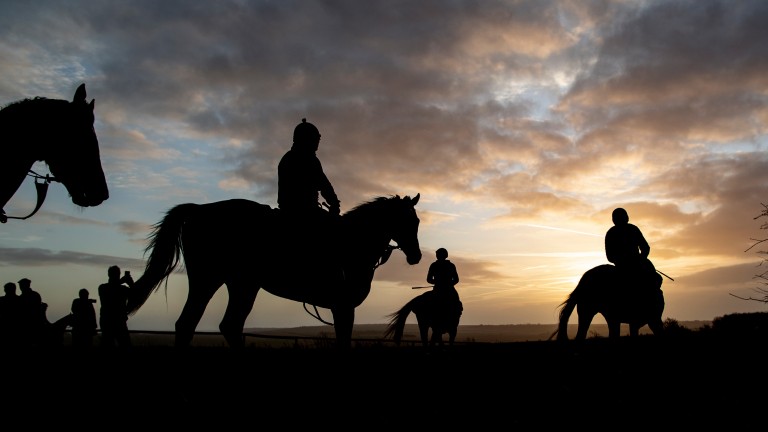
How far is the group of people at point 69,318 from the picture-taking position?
11500mm

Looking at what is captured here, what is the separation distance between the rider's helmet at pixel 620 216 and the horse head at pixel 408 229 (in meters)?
4.14

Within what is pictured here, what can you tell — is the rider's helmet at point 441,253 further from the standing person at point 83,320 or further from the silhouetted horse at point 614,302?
the standing person at point 83,320

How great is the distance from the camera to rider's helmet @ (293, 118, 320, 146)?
32.4 feet

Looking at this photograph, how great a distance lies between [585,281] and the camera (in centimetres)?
1267

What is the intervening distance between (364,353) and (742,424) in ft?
19.0

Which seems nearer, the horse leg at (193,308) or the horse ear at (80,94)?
the horse ear at (80,94)

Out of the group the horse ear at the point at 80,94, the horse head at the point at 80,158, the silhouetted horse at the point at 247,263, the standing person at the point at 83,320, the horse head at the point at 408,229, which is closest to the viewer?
the horse head at the point at 80,158

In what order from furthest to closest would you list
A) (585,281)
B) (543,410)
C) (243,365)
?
(585,281) → (243,365) → (543,410)

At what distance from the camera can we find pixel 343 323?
31.4ft

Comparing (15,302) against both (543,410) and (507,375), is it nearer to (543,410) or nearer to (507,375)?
(507,375)

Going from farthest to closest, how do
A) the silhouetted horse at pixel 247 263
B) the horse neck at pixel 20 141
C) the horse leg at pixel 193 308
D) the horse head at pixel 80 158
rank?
the silhouetted horse at pixel 247 263
the horse leg at pixel 193 308
the horse head at pixel 80 158
the horse neck at pixel 20 141

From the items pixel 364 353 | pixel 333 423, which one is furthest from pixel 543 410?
pixel 364 353

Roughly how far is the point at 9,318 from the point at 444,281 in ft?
33.3

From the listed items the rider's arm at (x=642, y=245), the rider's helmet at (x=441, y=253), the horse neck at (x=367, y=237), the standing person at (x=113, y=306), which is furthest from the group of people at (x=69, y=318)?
the rider's arm at (x=642, y=245)
